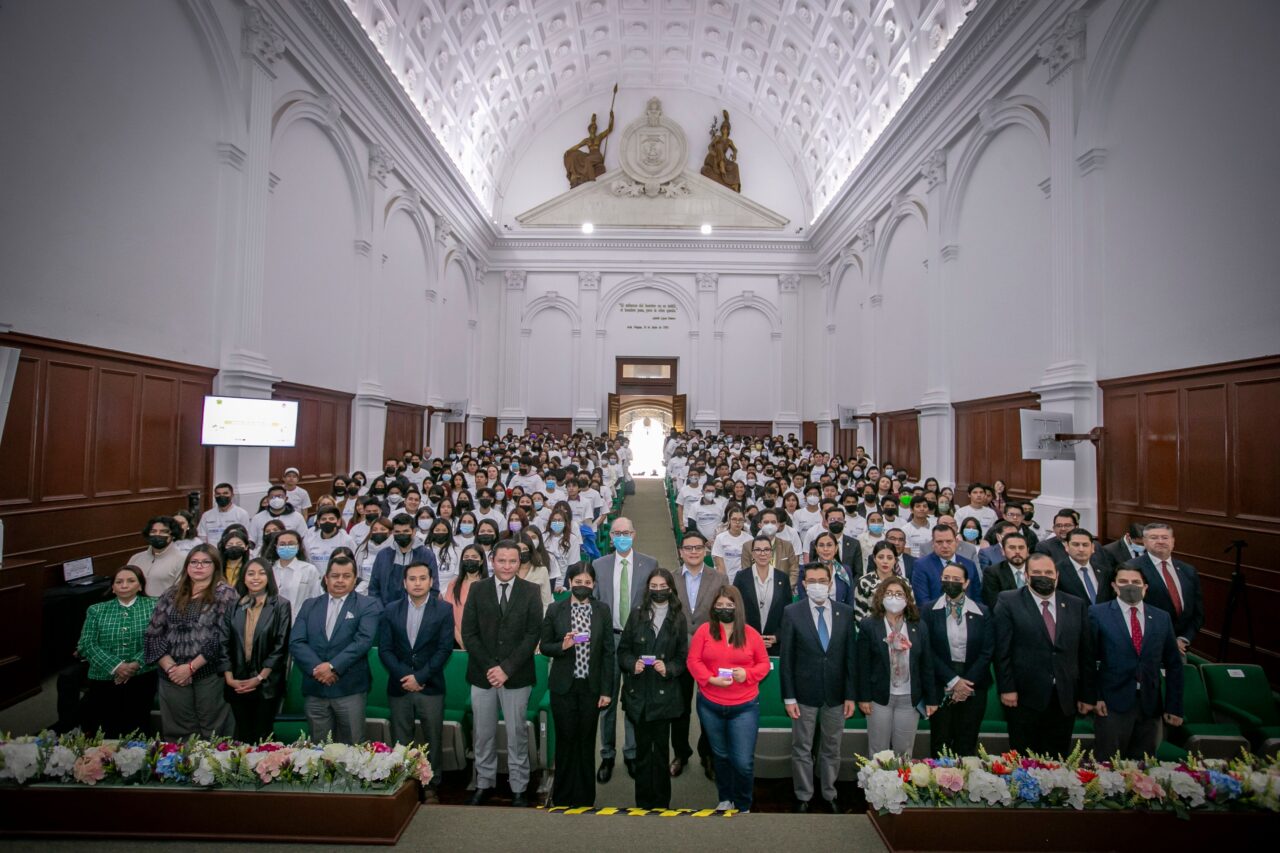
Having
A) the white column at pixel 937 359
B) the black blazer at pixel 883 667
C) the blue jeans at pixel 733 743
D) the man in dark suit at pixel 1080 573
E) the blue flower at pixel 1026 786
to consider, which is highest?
the white column at pixel 937 359

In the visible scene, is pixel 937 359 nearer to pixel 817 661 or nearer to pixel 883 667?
pixel 883 667

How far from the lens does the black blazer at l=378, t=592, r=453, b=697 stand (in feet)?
15.6

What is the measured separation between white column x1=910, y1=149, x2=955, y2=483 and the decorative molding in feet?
13.4

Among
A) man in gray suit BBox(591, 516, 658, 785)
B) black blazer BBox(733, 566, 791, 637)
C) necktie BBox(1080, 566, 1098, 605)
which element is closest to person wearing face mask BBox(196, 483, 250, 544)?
man in gray suit BBox(591, 516, 658, 785)

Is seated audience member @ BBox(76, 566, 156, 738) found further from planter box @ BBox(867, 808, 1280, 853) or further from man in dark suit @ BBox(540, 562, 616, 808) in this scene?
planter box @ BBox(867, 808, 1280, 853)

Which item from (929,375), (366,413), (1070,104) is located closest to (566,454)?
(366,413)

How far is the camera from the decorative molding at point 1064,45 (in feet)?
33.1

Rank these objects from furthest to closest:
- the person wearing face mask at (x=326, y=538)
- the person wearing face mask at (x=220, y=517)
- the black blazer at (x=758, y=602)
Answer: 1. the person wearing face mask at (x=220, y=517)
2. the person wearing face mask at (x=326, y=538)
3. the black blazer at (x=758, y=602)

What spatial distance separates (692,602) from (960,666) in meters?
2.06

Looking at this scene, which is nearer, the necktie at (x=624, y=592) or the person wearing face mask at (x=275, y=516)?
the necktie at (x=624, y=592)

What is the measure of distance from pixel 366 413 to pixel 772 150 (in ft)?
66.6

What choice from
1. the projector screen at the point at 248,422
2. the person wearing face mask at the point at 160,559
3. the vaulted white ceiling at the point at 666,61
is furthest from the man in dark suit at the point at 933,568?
the vaulted white ceiling at the point at 666,61

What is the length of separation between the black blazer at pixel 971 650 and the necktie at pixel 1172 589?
2.22 m

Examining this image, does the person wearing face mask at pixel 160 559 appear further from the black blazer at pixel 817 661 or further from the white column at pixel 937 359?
the white column at pixel 937 359
